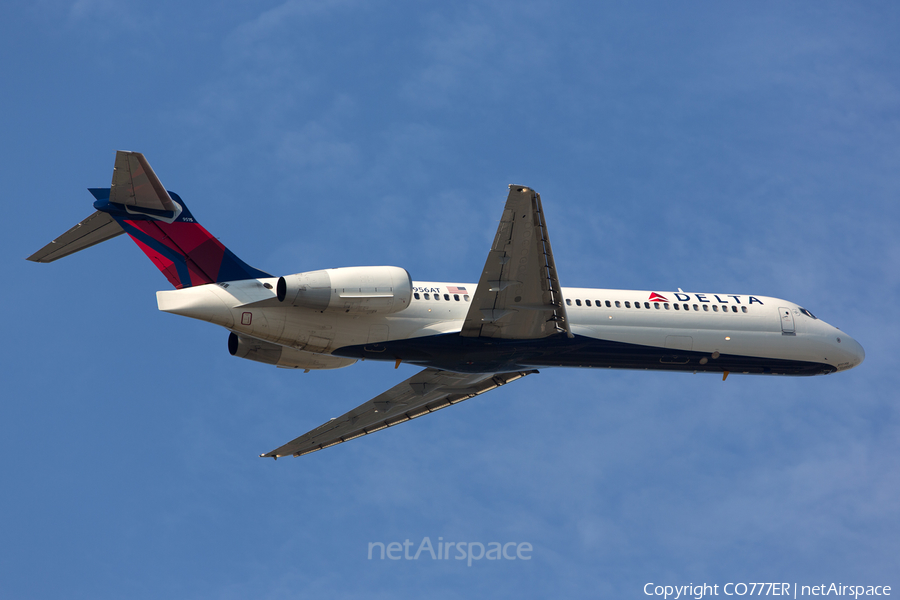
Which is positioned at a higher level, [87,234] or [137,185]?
[137,185]

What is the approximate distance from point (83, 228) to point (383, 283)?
293 inches

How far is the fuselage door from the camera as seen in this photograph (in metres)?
27.1

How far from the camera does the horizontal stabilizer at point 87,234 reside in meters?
22.2

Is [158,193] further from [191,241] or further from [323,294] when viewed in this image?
[323,294]

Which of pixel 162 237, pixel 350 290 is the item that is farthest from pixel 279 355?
pixel 162 237

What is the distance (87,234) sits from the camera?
22.5 metres

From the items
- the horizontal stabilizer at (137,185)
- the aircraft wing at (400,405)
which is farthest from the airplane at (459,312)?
the aircraft wing at (400,405)

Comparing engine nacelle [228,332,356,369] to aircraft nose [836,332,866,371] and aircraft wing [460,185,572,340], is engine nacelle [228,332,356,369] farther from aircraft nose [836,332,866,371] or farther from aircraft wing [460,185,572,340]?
aircraft nose [836,332,866,371]

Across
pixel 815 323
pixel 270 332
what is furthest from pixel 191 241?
pixel 815 323

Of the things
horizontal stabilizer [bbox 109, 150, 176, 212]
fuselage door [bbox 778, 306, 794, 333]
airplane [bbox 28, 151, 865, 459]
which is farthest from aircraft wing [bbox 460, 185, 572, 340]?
horizontal stabilizer [bbox 109, 150, 176, 212]

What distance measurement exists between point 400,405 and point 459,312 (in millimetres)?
6375

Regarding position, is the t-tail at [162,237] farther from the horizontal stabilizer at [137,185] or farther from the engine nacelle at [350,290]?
the engine nacelle at [350,290]

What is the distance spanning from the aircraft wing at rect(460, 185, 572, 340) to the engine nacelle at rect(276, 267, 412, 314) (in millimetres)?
1867

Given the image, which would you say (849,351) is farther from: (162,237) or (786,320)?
(162,237)
